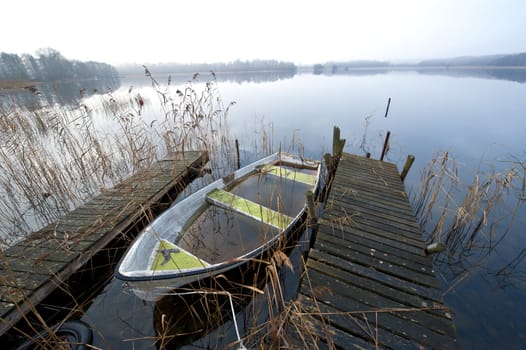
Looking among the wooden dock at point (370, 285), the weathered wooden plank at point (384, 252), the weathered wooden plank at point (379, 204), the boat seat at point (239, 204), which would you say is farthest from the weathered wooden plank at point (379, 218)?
the boat seat at point (239, 204)

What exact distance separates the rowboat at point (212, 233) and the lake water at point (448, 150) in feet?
2.91

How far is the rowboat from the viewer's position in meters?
2.83

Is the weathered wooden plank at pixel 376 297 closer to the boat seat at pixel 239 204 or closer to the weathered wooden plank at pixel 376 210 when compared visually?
the boat seat at pixel 239 204

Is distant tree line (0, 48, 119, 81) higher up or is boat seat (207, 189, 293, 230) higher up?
distant tree line (0, 48, 119, 81)

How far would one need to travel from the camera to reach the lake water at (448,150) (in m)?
3.46

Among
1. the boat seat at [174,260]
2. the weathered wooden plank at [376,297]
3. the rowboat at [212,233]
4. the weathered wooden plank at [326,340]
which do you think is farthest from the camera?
the boat seat at [174,260]

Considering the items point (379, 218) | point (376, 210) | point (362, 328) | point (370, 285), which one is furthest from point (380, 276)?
point (376, 210)

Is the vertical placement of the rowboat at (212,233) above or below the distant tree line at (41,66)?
below

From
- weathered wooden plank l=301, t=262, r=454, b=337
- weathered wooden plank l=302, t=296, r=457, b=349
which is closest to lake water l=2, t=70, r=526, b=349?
weathered wooden plank l=301, t=262, r=454, b=337

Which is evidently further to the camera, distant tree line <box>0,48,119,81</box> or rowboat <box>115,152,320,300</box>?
distant tree line <box>0,48,119,81</box>

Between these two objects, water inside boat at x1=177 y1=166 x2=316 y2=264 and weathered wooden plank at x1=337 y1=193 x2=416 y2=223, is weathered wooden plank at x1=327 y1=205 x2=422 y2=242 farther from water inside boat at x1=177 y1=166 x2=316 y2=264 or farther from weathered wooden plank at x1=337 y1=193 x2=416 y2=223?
water inside boat at x1=177 y1=166 x2=316 y2=264

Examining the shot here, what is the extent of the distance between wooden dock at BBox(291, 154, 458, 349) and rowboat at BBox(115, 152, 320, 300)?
774 millimetres

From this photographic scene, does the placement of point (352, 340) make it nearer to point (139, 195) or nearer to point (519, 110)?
point (139, 195)

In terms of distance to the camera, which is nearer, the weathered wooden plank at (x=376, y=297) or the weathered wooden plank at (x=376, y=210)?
the weathered wooden plank at (x=376, y=297)
